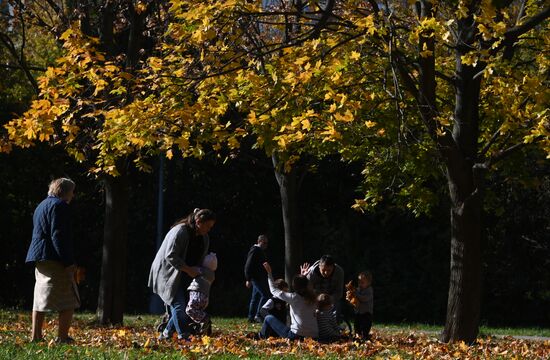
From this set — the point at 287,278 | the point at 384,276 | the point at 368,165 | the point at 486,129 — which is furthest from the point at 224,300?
the point at 486,129

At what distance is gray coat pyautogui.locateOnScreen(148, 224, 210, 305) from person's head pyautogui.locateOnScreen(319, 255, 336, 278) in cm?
340

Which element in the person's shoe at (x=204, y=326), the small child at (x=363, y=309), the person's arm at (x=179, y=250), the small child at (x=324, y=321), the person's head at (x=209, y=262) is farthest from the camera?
the small child at (x=363, y=309)

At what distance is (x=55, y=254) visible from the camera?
10.0m

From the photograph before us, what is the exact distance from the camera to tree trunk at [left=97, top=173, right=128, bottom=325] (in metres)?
17.1

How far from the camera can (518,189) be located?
23.7m

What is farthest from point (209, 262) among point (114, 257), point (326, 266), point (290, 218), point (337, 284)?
point (290, 218)

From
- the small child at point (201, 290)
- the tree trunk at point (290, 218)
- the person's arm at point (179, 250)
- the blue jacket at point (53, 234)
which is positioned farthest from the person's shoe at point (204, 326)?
the tree trunk at point (290, 218)

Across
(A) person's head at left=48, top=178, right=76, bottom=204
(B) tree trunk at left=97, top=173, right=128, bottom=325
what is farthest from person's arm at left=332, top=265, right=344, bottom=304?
(A) person's head at left=48, top=178, right=76, bottom=204

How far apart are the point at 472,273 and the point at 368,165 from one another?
443cm

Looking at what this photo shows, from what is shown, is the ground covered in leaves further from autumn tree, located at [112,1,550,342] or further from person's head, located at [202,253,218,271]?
autumn tree, located at [112,1,550,342]

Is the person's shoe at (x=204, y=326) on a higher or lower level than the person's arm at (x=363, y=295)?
lower

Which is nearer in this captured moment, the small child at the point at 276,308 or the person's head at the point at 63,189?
the person's head at the point at 63,189

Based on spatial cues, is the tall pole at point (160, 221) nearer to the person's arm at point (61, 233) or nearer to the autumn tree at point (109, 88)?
the autumn tree at point (109, 88)

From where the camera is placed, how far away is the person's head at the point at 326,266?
14359 mm
